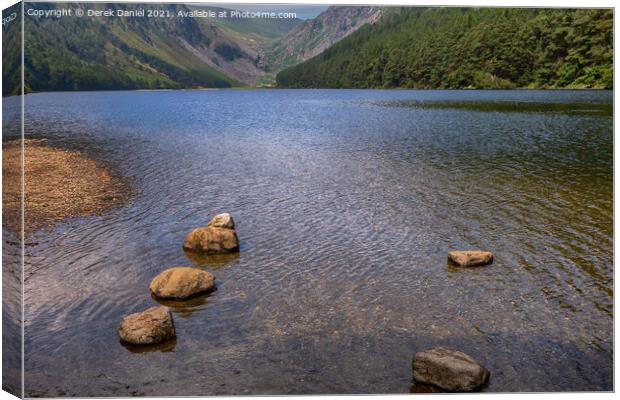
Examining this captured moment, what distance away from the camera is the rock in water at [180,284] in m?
14.9

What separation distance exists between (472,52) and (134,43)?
19853 mm

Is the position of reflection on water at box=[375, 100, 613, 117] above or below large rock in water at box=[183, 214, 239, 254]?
above

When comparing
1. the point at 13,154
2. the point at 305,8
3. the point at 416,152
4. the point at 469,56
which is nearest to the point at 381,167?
the point at 416,152

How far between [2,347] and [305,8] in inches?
315

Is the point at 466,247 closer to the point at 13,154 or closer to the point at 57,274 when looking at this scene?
the point at 57,274

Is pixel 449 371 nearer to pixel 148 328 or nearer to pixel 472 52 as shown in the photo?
pixel 148 328

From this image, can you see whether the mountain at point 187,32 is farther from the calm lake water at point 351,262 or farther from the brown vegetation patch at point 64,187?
the calm lake water at point 351,262

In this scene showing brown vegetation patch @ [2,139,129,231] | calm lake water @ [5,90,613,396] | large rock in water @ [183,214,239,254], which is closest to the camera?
calm lake water @ [5,90,613,396]

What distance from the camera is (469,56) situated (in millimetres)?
28047

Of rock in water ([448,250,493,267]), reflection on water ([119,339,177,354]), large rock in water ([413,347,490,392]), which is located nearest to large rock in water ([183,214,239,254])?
reflection on water ([119,339,177,354])

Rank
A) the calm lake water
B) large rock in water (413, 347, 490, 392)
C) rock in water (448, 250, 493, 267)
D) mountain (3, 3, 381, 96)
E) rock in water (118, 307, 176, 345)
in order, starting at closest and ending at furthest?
large rock in water (413, 347, 490, 392)
the calm lake water
mountain (3, 3, 381, 96)
rock in water (118, 307, 176, 345)
rock in water (448, 250, 493, 267)

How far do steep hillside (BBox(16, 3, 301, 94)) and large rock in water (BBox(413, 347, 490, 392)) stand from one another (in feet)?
23.9

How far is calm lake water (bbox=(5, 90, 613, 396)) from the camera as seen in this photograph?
11719 millimetres

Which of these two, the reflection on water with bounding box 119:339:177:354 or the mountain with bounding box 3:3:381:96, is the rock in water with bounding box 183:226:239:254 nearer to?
the mountain with bounding box 3:3:381:96
